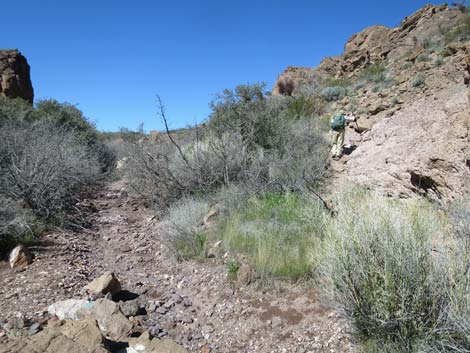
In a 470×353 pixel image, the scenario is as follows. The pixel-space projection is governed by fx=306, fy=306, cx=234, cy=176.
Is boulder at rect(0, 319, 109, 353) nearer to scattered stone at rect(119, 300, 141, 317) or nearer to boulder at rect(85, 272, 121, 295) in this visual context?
scattered stone at rect(119, 300, 141, 317)

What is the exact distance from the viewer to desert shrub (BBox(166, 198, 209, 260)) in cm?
396

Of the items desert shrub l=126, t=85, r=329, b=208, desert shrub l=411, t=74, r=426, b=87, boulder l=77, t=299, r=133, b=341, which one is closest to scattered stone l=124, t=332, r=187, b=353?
boulder l=77, t=299, r=133, b=341

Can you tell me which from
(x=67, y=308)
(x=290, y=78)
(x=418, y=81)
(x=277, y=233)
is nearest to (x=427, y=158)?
(x=277, y=233)

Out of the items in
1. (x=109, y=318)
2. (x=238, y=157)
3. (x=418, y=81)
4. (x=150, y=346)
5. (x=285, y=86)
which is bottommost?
(x=150, y=346)

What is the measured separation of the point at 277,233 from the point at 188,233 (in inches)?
48.7

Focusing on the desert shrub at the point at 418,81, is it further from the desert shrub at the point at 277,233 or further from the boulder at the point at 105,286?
the boulder at the point at 105,286

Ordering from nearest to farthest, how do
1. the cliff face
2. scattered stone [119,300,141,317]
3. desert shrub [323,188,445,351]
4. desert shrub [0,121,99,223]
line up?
1. desert shrub [323,188,445,351]
2. scattered stone [119,300,141,317]
3. desert shrub [0,121,99,223]
4. the cliff face

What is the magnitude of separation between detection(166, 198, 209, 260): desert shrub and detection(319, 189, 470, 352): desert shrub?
2.10 metres

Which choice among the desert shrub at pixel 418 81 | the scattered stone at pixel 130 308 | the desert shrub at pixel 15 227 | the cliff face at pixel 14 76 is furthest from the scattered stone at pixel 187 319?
the cliff face at pixel 14 76

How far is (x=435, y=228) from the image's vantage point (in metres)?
2.18

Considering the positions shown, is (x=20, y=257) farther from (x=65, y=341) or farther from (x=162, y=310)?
(x=65, y=341)

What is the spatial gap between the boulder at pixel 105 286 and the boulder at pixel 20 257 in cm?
88

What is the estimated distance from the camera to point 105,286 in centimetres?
314

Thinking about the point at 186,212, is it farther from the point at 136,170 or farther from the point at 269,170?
the point at 136,170
